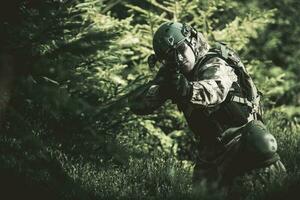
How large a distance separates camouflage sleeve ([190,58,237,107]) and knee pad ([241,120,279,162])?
338mm

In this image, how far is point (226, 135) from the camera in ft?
14.5

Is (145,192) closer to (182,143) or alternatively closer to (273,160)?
(273,160)

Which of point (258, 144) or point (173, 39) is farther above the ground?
point (173, 39)

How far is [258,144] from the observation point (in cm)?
410

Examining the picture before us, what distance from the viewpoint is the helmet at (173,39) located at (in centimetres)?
432

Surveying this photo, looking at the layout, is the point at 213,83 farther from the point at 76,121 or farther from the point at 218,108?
the point at 76,121

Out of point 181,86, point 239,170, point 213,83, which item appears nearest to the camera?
point 181,86

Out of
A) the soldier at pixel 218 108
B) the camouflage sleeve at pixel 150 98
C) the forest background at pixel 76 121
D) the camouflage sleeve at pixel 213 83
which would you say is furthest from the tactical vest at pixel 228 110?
the forest background at pixel 76 121

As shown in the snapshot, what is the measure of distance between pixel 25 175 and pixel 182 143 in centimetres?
490

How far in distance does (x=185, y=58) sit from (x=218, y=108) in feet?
1.46

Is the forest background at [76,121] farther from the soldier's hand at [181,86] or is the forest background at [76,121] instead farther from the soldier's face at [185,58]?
the soldier's face at [185,58]

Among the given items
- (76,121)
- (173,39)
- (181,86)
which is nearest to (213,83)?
(181,86)

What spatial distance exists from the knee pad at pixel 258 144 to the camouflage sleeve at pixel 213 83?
338 mm

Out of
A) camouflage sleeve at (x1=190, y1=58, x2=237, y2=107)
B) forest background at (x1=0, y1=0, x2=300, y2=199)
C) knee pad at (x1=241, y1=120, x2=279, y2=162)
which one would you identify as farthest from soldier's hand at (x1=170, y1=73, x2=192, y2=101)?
knee pad at (x1=241, y1=120, x2=279, y2=162)
